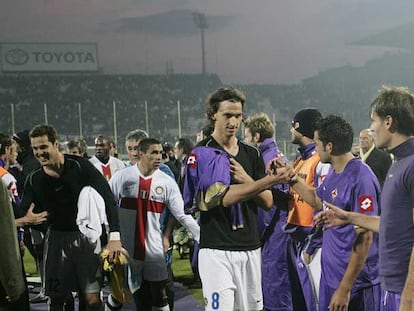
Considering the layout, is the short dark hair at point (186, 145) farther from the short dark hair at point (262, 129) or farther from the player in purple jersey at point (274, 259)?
the player in purple jersey at point (274, 259)

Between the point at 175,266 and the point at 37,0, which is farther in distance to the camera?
the point at 37,0

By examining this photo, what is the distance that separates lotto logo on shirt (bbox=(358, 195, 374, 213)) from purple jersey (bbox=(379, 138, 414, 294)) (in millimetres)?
730

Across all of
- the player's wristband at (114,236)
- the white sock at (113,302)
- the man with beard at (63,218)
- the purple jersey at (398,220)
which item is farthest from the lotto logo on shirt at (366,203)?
the white sock at (113,302)

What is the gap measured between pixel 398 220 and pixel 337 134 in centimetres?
125

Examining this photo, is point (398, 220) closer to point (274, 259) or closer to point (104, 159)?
point (274, 259)

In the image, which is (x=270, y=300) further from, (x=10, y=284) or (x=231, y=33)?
(x=231, y=33)

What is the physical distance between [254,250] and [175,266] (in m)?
6.13

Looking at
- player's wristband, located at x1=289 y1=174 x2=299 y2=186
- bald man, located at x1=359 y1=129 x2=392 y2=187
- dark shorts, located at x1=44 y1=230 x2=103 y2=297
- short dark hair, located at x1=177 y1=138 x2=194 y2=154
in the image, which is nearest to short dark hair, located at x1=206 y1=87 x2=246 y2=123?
player's wristband, located at x1=289 y1=174 x2=299 y2=186

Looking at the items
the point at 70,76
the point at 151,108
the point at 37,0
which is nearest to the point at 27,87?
the point at 70,76

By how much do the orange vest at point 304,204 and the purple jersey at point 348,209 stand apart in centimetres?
83

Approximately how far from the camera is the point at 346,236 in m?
3.86

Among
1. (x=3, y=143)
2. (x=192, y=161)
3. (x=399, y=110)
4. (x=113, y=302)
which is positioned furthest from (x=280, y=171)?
(x=3, y=143)

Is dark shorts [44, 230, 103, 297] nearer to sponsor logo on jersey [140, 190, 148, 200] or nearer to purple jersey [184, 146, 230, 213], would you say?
sponsor logo on jersey [140, 190, 148, 200]

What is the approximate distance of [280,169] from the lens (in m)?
3.82
